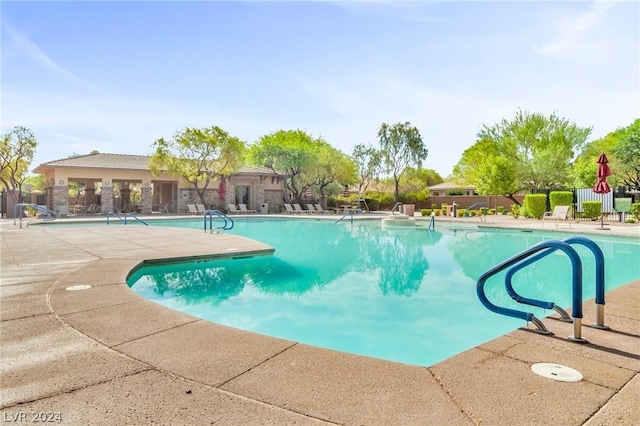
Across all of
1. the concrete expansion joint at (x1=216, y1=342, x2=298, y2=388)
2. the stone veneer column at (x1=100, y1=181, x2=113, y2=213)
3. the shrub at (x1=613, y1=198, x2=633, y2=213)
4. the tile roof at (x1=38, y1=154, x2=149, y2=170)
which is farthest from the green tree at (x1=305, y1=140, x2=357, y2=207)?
the concrete expansion joint at (x1=216, y1=342, x2=298, y2=388)

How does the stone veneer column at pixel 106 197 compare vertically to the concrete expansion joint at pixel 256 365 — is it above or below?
above

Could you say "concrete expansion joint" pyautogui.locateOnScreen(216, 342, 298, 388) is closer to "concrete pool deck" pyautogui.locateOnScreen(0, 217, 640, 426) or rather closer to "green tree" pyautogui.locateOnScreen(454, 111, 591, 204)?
"concrete pool deck" pyautogui.locateOnScreen(0, 217, 640, 426)

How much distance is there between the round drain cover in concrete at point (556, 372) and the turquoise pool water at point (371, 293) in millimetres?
1868

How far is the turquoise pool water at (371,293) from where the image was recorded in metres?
5.21

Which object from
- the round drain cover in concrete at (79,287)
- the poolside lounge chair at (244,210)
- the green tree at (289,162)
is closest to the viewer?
the round drain cover in concrete at (79,287)

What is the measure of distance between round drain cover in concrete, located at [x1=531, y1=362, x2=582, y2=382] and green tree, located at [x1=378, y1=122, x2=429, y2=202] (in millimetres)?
34807

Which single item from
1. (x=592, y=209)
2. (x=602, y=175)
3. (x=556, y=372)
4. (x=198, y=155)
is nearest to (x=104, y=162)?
(x=198, y=155)

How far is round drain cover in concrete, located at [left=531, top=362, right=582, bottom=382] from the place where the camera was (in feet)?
8.37

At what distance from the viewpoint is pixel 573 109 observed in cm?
3469

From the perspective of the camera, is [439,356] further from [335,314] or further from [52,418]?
[52,418]

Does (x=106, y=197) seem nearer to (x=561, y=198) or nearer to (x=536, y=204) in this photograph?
(x=536, y=204)

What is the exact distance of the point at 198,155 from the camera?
1103 inches

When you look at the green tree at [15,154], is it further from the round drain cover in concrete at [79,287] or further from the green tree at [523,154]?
the green tree at [523,154]

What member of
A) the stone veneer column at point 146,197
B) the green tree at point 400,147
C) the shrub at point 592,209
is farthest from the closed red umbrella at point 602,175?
the stone veneer column at point 146,197
